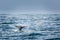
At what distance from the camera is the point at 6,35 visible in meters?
1.86

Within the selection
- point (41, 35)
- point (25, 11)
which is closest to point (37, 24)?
point (41, 35)

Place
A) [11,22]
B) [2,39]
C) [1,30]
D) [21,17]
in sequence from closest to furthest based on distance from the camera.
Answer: [2,39]
[1,30]
[11,22]
[21,17]

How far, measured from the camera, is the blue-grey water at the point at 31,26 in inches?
73.1

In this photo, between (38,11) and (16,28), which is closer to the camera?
(16,28)

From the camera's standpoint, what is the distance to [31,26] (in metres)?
2.02

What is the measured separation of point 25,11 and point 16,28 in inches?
17.4

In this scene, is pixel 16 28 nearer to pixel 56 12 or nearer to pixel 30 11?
pixel 30 11

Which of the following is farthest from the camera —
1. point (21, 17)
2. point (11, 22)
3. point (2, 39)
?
point (21, 17)

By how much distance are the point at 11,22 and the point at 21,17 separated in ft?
0.69

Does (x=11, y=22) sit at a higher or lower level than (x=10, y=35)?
higher

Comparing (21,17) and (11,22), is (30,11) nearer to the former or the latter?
(21,17)

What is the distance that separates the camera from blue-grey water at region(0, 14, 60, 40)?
1.86 metres

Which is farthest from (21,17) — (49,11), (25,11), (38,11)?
(49,11)

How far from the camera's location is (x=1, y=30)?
1.95 metres
